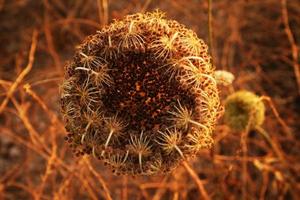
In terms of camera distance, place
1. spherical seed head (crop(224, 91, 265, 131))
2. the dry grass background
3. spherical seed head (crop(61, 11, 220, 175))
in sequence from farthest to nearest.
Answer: the dry grass background < spherical seed head (crop(224, 91, 265, 131)) < spherical seed head (crop(61, 11, 220, 175))

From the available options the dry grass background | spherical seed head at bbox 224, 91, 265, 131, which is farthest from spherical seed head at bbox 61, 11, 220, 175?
the dry grass background

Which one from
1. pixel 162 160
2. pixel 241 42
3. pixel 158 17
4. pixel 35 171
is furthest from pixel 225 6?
pixel 162 160

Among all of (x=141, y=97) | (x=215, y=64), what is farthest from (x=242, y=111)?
(x=215, y=64)

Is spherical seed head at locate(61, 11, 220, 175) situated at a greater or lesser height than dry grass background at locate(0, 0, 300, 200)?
lesser

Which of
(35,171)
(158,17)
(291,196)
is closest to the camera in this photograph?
(158,17)

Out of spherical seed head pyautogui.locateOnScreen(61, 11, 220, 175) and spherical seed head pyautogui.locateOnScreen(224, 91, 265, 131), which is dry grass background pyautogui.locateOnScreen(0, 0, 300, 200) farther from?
spherical seed head pyautogui.locateOnScreen(61, 11, 220, 175)

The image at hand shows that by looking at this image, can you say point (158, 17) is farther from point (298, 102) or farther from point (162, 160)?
point (298, 102)

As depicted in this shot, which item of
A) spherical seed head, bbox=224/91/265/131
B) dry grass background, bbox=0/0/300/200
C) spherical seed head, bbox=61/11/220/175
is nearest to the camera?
spherical seed head, bbox=61/11/220/175
